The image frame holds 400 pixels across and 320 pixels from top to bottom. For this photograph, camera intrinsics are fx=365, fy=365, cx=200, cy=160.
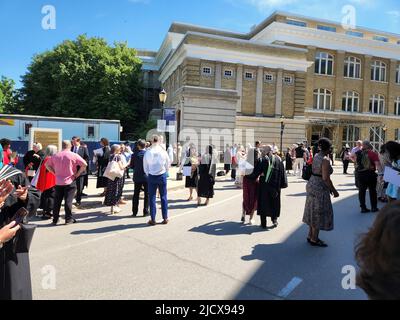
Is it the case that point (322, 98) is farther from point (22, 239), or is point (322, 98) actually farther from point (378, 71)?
point (22, 239)

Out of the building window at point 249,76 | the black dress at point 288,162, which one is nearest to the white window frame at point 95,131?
the black dress at point 288,162

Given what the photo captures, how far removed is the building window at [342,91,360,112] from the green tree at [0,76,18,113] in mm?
42002

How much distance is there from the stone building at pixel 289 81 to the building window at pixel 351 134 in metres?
0.12

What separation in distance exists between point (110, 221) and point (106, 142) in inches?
158

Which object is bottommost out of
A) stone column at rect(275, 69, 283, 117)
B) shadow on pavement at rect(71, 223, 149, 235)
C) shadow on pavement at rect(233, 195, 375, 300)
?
shadow on pavement at rect(71, 223, 149, 235)

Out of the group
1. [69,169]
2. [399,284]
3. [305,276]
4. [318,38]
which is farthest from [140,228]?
[318,38]

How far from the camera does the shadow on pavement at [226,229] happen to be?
25.3 feet

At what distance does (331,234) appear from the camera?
7664mm

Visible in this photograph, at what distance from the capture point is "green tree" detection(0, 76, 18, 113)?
4793 cm

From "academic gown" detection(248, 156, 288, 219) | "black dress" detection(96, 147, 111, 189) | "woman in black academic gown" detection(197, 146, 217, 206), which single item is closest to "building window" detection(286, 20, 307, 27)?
"woman in black academic gown" detection(197, 146, 217, 206)

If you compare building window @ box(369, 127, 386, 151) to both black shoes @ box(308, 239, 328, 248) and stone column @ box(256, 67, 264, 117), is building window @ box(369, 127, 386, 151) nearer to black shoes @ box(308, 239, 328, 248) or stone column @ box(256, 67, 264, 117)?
stone column @ box(256, 67, 264, 117)

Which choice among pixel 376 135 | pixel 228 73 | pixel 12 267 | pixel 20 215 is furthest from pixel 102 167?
pixel 376 135

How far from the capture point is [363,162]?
1012 cm

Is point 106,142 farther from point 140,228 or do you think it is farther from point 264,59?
point 264,59
